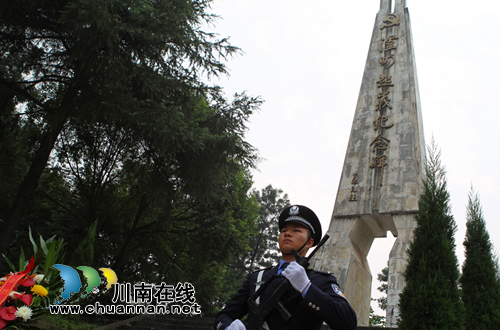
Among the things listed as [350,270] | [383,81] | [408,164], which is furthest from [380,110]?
[350,270]

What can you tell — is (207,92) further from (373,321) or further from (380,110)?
(373,321)

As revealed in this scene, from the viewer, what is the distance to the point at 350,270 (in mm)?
12703

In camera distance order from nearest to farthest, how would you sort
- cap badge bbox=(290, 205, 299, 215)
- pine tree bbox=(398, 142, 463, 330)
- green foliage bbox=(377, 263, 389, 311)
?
cap badge bbox=(290, 205, 299, 215) → pine tree bbox=(398, 142, 463, 330) → green foliage bbox=(377, 263, 389, 311)

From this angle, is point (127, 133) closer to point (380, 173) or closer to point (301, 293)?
point (380, 173)

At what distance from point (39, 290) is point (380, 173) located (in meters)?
12.1

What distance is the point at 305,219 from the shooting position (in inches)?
98.0

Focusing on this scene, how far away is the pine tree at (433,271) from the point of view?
5891 mm

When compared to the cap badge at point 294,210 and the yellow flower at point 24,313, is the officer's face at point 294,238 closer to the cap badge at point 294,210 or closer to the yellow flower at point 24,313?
the cap badge at point 294,210

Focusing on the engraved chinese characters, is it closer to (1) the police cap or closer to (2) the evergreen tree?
(1) the police cap

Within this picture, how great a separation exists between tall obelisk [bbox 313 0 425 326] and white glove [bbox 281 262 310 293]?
10.5 metres

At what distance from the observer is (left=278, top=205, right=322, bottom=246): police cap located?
8.11 ft

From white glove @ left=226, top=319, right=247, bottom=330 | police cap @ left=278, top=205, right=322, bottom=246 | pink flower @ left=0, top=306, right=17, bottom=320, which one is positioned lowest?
pink flower @ left=0, top=306, right=17, bottom=320

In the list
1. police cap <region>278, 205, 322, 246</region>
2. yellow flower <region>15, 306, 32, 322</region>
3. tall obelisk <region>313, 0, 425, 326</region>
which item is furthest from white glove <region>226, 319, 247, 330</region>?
tall obelisk <region>313, 0, 425, 326</region>

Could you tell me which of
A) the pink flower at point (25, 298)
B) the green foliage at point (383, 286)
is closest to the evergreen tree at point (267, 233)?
the green foliage at point (383, 286)
